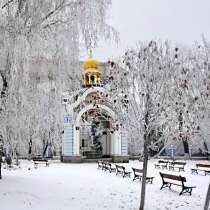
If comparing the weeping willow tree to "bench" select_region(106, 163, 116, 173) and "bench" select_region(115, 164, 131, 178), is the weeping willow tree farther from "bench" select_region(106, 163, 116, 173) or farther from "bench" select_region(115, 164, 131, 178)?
"bench" select_region(106, 163, 116, 173)

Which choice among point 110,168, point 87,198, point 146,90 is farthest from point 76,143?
point 146,90

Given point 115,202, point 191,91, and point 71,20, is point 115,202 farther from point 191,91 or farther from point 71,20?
point 71,20

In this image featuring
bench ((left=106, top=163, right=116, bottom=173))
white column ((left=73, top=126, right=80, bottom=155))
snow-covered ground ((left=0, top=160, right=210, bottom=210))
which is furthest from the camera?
white column ((left=73, top=126, right=80, bottom=155))

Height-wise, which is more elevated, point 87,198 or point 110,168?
point 110,168

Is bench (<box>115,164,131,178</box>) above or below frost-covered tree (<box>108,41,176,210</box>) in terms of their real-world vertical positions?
below

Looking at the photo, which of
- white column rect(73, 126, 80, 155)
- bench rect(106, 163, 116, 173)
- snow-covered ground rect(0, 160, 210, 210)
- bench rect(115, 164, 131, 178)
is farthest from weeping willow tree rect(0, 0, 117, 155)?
white column rect(73, 126, 80, 155)

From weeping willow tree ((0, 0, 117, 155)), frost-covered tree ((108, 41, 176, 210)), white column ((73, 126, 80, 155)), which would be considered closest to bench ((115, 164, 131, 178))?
weeping willow tree ((0, 0, 117, 155))

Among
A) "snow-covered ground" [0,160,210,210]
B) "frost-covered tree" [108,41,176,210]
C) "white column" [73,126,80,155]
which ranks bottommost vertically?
"snow-covered ground" [0,160,210,210]

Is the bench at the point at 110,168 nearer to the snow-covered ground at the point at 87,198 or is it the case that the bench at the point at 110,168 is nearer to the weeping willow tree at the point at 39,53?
the snow-covered ground at the point at 87,198

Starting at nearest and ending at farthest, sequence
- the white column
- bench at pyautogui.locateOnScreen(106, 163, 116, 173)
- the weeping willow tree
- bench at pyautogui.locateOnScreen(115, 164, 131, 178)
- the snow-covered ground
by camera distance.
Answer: the weeping willow tree < the snow-covered ground < bench at pyautogui.locateOnScreen(115, 164, 131, 178) < bench at pyautogui.locateOnScreen(106, 163, 116, 173) < the white column

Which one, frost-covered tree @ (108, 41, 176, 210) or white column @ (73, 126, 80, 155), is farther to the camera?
white column @ (73, 126, 80, 155)

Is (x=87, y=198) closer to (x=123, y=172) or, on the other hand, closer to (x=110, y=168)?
(x=123, y=172)

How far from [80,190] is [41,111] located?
4216mm

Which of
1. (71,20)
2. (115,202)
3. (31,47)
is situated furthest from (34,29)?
(115,202)
